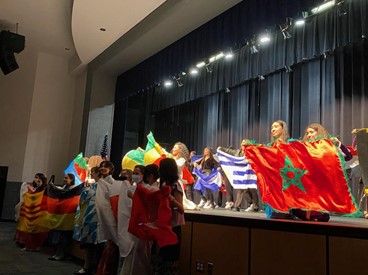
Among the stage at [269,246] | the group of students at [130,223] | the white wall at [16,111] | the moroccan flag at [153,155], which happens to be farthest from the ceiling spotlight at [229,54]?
the white wall at [16,111]

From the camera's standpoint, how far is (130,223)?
116 inches

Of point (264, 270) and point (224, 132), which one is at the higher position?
point (224, 132)

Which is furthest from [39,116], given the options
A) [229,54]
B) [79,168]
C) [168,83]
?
[229,54]

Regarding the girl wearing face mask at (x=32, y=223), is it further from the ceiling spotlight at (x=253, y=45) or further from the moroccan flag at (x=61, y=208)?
the ceiling spotlight at (x=253, y=45)

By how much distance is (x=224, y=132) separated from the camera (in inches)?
309

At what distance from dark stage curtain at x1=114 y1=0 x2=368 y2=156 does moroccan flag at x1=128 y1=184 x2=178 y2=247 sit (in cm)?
361

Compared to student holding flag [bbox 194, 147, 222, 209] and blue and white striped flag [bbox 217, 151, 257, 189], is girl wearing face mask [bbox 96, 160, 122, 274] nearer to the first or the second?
blue and white striped flag [bbox 217, 151, 257, 189]

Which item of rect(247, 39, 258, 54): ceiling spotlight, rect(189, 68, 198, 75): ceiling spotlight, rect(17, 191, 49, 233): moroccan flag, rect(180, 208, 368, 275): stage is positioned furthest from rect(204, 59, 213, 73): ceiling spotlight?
rect(180, 208, 368, 275): stage

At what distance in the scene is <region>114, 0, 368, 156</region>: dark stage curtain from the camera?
5.27 m

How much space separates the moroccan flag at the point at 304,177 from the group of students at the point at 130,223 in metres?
0.87

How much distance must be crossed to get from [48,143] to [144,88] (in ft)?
12.3

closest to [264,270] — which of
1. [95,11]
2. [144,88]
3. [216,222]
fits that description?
[216,222]

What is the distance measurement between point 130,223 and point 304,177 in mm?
1479

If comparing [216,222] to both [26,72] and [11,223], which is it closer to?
[11,223]
